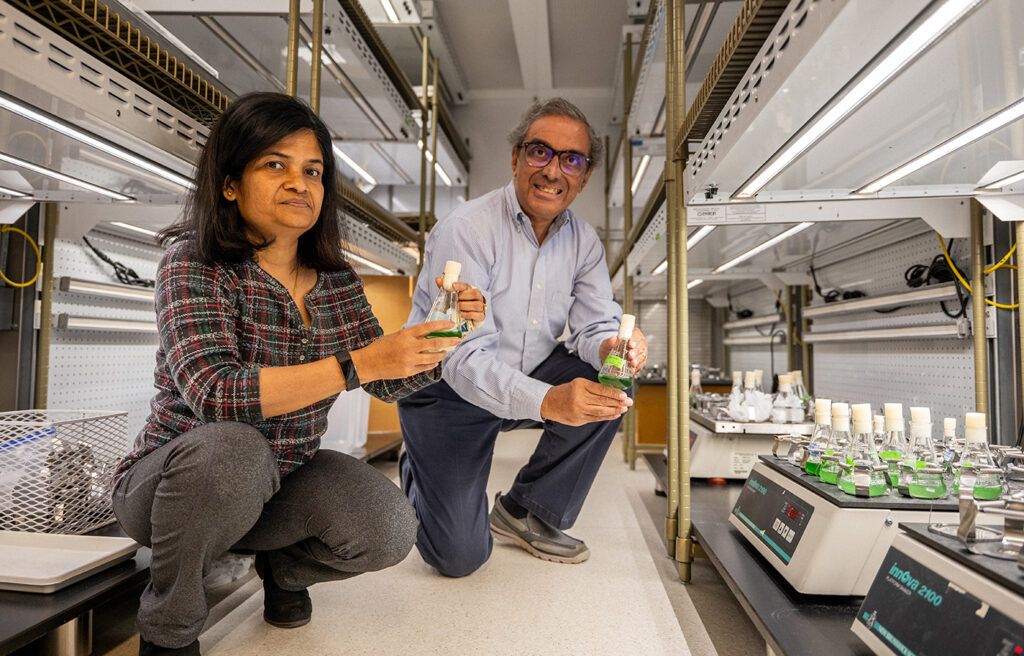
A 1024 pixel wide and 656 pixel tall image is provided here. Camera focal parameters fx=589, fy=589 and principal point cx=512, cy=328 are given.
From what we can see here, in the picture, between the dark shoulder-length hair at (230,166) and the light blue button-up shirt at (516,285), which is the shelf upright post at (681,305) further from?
the dark shoulder-length hair at (230,166)

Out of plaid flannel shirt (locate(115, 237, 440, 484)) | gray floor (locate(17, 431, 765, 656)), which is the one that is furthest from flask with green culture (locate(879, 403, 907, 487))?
plaid flannel shirt (locate(115, 237, 440, 484))

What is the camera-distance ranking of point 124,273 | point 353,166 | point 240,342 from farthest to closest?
point 353,166 < point 124,273 < point 240,342

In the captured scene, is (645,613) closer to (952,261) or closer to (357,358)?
(357,358)

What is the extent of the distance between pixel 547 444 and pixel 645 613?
66 centimetres

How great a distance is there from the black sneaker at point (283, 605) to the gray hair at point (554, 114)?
1518 mm

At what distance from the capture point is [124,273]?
3152 millimetres

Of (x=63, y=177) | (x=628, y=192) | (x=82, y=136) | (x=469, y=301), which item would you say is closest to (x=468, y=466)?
(x=469, y=301)

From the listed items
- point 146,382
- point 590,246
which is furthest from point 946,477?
point 146,382

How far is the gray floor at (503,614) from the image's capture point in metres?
1.36

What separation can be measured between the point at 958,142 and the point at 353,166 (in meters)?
4.46

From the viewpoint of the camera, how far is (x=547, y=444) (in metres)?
2.07

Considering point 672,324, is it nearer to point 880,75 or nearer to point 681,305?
point 681,305

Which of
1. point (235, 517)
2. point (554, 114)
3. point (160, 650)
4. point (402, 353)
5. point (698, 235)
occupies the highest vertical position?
point (554, 114)

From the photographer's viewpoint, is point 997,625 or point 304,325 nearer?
point 997,625
